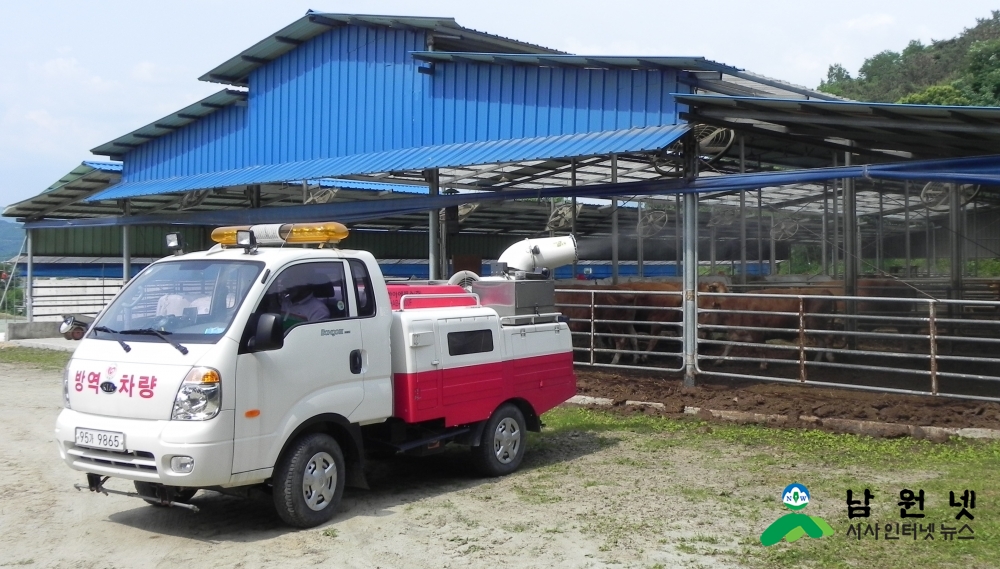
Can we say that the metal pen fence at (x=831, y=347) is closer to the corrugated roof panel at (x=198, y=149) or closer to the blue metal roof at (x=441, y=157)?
the blue metal roof at (x=441, y=157)

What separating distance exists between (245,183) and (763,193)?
10851mm

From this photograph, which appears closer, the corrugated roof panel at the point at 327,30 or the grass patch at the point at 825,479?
the grass patch at the point at 825,479

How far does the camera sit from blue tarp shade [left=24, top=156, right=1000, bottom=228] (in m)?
10.2

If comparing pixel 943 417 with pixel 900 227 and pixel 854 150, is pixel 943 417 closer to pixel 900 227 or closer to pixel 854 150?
pixel 854 150

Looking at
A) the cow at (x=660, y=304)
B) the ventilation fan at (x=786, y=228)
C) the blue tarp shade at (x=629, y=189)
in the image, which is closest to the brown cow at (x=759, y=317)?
the cow at (x=660, y=304)

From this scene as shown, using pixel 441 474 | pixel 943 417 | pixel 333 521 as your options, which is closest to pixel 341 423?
pixel 333 521

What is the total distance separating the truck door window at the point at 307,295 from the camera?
22.6 ft

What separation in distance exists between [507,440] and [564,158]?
6.06 metres

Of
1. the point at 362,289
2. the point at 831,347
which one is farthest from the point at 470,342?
the point at 831,347

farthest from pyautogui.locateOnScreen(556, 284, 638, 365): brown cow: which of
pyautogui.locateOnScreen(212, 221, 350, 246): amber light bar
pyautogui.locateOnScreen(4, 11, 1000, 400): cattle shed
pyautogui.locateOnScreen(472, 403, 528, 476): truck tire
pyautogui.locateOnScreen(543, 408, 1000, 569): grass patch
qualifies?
pyautogui.locateOnScreen(212, 221, 350, 246): amber light bar

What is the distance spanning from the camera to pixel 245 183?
715 inches

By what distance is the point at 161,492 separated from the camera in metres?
6.61

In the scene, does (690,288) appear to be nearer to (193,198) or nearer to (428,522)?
(428,522)

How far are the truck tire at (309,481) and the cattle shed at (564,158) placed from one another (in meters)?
6.50
